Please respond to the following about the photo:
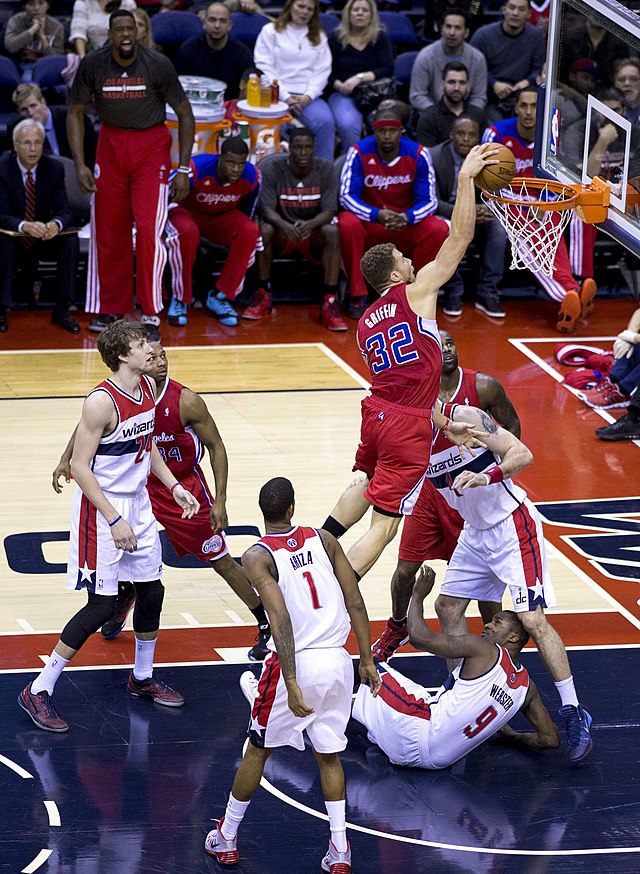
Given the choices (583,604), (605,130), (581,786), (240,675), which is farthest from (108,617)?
(605,130)

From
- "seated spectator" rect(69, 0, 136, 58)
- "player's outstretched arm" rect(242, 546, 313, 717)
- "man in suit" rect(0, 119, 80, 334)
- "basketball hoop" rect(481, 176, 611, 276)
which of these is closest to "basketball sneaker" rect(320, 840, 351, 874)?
"player's outstretched arm" rect(242, 546, 313, 717)

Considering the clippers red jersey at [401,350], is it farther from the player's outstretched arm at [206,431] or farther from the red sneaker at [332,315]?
the red sneaker at [332,315]

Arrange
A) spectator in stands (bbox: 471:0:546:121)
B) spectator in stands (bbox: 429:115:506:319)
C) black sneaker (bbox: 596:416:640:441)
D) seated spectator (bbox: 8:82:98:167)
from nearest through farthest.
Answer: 1. black sneaker (bbox: 596:416:640:441)
2. seated spectator (bbox: 8:82:98:167)
3. spectator in stands (bbox: 429:115:506:319)
4. spectator in stands (bbox: 471:0:546:121)

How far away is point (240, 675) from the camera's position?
681 cm

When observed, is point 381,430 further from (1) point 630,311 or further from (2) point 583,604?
(1) point 630,311

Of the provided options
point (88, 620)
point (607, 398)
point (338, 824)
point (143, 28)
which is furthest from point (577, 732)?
point (143, 28)

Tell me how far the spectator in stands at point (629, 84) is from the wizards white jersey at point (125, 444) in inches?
129

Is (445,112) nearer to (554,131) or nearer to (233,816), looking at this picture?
(554,131)

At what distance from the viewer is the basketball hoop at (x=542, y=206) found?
7.45m

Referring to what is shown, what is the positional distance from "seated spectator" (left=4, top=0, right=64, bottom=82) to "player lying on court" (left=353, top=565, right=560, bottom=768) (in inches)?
349

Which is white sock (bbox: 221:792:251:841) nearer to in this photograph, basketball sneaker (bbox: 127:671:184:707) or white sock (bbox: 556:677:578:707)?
basketball sneaker (bbox: 127:671:184:707)

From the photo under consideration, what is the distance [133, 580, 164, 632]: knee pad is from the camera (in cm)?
636

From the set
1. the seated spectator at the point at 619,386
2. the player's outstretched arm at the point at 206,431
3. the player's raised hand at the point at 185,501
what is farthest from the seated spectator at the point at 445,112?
the player's raised hand at the point at 185,501

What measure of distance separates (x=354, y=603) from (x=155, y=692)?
1.64m
